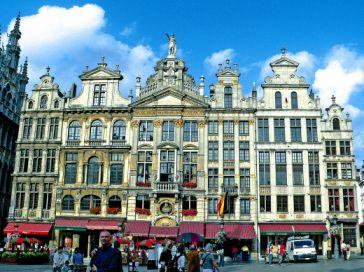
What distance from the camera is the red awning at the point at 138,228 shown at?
40.7m

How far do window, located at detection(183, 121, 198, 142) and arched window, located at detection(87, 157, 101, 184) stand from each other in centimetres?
941

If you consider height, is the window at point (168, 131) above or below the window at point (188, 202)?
above

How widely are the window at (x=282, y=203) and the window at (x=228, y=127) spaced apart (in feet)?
26.2

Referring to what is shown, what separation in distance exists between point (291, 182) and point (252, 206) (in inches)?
179

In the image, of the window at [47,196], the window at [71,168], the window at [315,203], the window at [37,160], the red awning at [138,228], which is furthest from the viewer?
the window at [37,160]

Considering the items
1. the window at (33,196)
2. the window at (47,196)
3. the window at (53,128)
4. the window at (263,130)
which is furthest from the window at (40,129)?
the window at (263,130)

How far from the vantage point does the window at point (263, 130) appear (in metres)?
43.9

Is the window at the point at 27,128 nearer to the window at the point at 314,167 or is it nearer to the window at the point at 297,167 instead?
the window at the point at 297,167

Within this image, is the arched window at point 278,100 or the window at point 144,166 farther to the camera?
the arched window at point 278,100

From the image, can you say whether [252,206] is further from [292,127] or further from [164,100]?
[164,100]

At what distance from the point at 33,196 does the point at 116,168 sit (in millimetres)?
9090

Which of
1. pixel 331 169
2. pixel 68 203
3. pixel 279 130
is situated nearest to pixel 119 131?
pixel 68 203

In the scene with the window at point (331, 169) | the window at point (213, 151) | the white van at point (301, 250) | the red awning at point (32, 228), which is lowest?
the white van at point (301, 250)

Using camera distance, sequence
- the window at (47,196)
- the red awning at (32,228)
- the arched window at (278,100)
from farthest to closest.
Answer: the arched window at (278,100) < the window at (47,196) < the red awning at (32,228)
